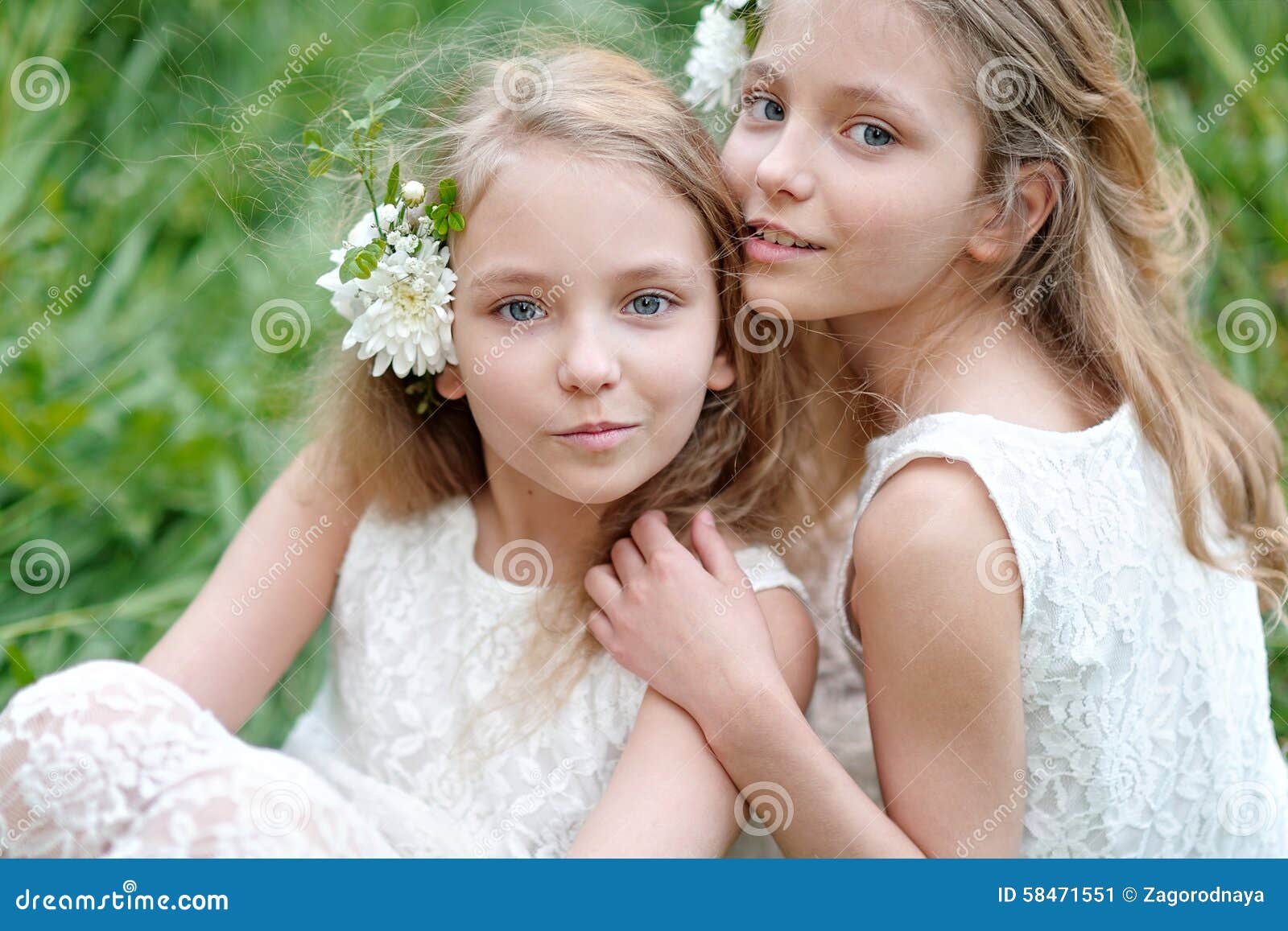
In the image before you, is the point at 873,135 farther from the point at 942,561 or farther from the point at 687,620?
the point at 687,620

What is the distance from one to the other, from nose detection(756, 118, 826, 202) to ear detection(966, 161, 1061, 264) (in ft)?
0.91

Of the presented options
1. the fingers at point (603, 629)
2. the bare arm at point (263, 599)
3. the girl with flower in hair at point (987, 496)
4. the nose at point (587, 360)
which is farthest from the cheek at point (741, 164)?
the bare arm at point (263, 599)

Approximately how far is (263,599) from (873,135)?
4.06 feet

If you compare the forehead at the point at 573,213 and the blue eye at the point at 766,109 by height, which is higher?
the blue eye at the point at 766,109

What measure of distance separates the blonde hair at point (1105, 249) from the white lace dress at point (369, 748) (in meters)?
0.61

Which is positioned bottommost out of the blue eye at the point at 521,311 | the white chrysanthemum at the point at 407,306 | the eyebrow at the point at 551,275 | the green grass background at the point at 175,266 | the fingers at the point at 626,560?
the green grass background at the point at 175,266

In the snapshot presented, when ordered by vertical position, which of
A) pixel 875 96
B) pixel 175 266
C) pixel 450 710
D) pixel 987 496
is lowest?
pixel 175 266

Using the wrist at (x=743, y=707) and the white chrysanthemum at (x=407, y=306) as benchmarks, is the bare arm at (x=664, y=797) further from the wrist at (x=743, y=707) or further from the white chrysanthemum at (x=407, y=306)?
the white chrysanthemum at (x=407, y=306)

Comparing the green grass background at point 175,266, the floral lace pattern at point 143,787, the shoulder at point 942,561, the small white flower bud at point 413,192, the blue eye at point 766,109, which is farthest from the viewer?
the green grass background at point 175,266

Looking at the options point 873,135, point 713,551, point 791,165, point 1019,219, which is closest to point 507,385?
point 713,551

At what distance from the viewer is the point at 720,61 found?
81.9 inches

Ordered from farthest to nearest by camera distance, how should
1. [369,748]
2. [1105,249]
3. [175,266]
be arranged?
[175,266] < [369,748] < [1105,249]

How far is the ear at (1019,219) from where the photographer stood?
1920mm

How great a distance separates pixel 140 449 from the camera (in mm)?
2920
